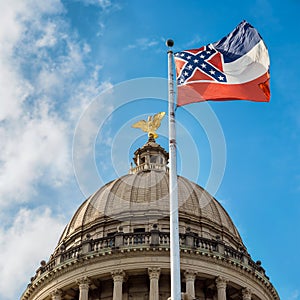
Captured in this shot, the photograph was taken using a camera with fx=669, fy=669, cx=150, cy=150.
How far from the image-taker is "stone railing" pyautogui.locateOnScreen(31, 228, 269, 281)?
4181 cm

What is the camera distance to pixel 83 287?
137ft

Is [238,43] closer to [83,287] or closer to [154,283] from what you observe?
[154,283]

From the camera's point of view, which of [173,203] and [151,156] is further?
[151,156]

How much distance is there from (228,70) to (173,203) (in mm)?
5530

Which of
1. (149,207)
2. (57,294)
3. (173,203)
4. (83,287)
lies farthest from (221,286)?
(173,203)

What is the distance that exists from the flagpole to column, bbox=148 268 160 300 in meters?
20.9

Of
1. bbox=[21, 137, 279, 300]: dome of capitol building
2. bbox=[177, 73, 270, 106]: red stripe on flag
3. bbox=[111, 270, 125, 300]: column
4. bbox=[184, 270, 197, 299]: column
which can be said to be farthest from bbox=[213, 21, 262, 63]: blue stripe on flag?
bbox=[111, 270, 125, 300]: column

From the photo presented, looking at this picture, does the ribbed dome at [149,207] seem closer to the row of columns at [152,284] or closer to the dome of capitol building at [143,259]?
the dome of capitol building at [143,259]

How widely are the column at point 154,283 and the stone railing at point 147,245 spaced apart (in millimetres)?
1481

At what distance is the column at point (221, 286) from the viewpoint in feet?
136

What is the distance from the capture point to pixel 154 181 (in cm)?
5112

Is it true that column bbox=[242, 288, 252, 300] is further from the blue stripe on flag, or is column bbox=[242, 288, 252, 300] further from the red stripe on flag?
the blue stripe on flag

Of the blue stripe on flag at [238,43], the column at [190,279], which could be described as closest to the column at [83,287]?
the column at [190,279]

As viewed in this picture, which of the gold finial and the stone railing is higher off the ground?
the gold finial
